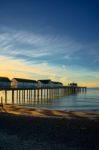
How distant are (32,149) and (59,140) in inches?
119

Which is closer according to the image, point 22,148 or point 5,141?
point 22,148

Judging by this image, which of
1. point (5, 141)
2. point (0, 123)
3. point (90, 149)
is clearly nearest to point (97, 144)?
point (90, 149)

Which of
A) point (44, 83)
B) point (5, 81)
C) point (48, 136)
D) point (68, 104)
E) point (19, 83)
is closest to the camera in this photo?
point (48, 136)

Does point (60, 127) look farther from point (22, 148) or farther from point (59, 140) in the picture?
point (22, 148)

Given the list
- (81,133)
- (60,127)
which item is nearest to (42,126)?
(60,127)

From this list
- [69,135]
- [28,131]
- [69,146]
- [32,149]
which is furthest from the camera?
[28,131]

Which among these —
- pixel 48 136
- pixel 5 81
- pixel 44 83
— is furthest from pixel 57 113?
pixel 44 83

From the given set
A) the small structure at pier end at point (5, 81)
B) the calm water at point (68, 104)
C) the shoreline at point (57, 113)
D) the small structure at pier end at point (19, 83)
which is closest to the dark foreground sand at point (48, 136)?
the shoreline at point (57, 113)

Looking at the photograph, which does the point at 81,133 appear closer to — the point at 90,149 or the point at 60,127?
the point at 60,127

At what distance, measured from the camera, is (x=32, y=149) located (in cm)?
1357

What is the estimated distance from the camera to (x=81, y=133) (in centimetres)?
1823

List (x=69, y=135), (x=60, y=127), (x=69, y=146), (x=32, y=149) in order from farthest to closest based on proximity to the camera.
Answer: (x=60, y=127) < (x=69, y=135) < (x=69, y=146) < (x=32, y=149)

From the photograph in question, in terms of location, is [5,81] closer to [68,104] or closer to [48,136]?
[68,104]

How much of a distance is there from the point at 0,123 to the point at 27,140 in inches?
288
